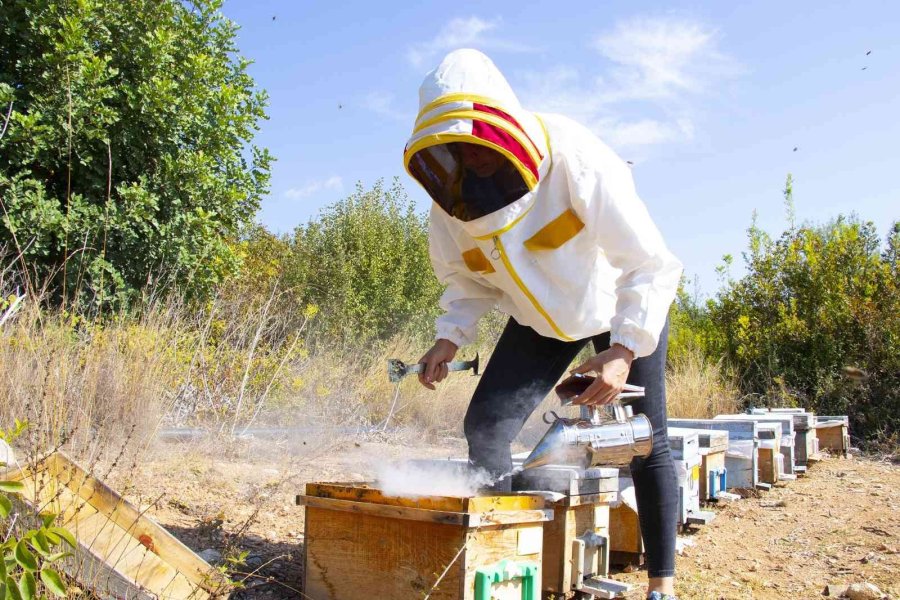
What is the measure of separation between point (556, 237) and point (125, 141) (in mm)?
4991

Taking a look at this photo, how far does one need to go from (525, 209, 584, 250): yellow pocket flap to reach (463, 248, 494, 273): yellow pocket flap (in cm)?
21

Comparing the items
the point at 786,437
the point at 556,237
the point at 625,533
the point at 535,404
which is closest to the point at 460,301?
the point at 535,404

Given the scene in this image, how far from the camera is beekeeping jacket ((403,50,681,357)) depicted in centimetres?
→ 211

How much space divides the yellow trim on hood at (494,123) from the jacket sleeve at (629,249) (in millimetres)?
A: 155

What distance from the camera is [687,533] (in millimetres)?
3816

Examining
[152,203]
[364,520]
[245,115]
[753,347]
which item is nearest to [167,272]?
[152,203]

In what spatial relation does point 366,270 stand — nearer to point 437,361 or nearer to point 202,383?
point 202,383

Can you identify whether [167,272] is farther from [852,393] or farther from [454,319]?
[852,393]

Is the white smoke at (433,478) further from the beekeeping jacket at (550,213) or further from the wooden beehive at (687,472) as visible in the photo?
the wooden beehive at (687,472)

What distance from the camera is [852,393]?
7660mm

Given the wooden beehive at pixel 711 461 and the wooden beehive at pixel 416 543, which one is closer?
the wooden beehive at pixel 416 543

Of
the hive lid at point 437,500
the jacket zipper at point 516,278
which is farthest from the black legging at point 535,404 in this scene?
the hive lid at point 437,500

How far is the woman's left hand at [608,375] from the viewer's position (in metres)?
2.10

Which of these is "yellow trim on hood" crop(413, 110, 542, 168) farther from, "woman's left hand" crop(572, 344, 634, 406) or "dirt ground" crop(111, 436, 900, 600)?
"dirt ground" crop(111, 436, 900, 600)
